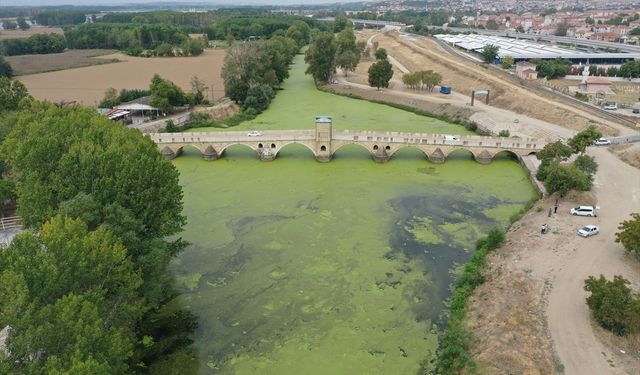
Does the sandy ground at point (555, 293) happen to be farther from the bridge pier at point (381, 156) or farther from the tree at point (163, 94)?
the tree at point (163, 94)

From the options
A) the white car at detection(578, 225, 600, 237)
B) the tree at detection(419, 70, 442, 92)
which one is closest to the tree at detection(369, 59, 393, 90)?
the tree at detection(419, 70, 442, 92)

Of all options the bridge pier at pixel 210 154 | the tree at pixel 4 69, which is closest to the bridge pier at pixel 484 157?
the bridge pier at pixel 210 154

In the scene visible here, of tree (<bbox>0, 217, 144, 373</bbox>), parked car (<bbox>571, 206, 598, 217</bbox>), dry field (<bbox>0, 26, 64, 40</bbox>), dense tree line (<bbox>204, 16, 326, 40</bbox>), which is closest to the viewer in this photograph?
tree (<bbox>0, 217, 144, 373</bbox>)

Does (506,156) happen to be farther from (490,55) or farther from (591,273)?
(490,55)

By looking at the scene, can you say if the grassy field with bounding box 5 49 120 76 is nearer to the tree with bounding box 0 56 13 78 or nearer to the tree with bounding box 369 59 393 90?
the tree with bounding box 0 56 13 78

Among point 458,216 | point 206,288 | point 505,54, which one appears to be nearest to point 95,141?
point 206,288

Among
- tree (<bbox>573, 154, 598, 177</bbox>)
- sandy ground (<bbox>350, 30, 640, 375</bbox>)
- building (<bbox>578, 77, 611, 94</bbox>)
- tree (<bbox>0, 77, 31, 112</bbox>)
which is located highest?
tree (<bbox>0, 77, 31, 112</bbox>)
